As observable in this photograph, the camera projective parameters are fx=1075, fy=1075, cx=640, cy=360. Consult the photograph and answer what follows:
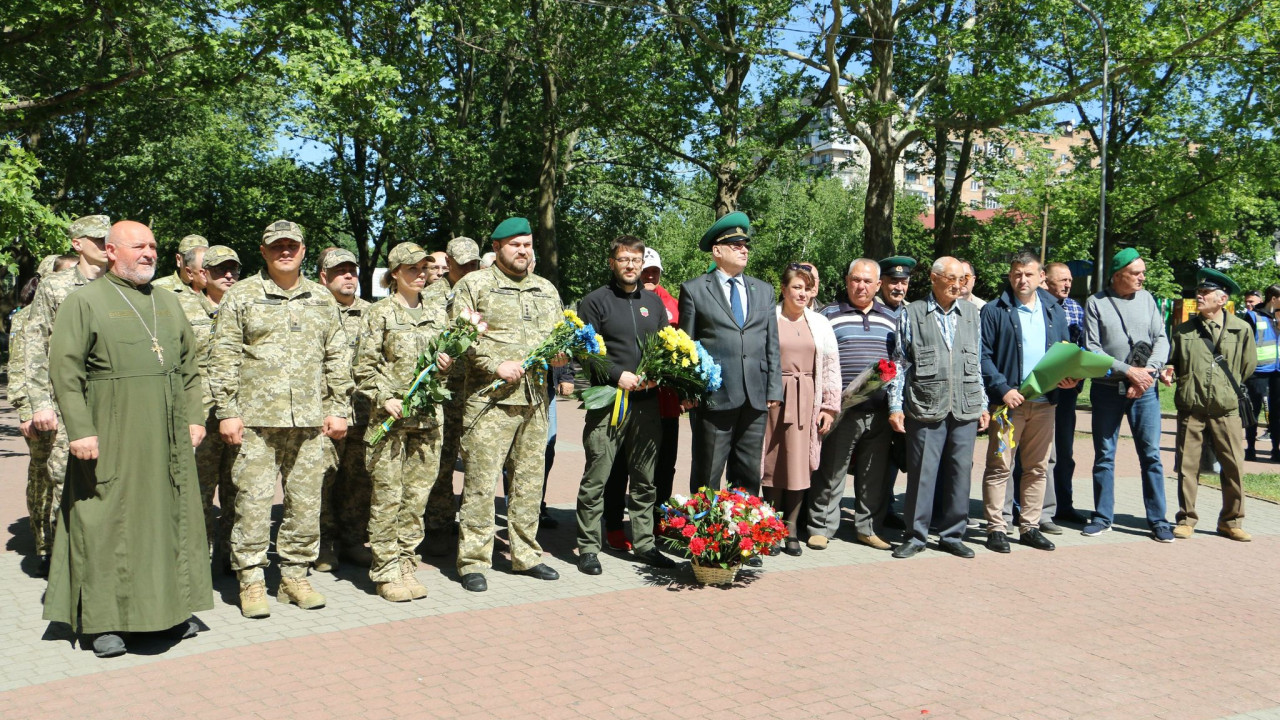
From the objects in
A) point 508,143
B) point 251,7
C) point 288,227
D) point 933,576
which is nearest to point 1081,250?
point 508,143

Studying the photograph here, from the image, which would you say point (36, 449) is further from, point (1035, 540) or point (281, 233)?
point (1035, 540)

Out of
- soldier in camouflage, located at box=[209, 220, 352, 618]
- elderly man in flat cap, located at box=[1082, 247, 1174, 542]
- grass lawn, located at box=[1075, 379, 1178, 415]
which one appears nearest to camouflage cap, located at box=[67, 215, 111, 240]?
soldier in camouflage, located at box=[209, 220, 352, 618]

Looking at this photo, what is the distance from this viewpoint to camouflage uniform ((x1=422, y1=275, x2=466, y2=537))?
23.7 feet

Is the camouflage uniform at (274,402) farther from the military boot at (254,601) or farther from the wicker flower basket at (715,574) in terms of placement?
the wicker flower basket at (715,574)

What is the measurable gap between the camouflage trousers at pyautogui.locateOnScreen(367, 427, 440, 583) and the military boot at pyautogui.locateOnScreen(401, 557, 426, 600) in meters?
0.04

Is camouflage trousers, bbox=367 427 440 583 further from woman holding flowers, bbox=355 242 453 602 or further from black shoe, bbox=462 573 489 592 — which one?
black shoe, bbox=462 573 489 592

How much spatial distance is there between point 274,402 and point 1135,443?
656cm

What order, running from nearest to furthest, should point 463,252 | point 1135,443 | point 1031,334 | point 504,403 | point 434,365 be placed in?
point 434,365 → point 504,403 → point 463,252 → point 1031,334 → point 1135,443

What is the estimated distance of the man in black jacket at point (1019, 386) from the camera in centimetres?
812

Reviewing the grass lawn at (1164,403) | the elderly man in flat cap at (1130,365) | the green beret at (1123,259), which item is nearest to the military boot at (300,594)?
the elderly man in flat cap at (1130,365)

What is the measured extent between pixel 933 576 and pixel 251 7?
44.6ft

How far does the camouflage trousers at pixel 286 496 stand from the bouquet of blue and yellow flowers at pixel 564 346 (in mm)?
1143

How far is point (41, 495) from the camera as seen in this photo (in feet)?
23.4

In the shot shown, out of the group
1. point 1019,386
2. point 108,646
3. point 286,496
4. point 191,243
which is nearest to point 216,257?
point 191,243
